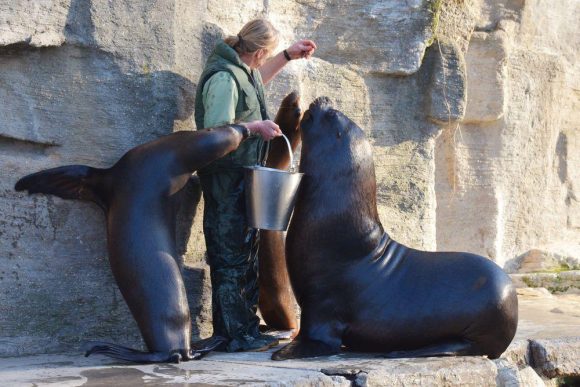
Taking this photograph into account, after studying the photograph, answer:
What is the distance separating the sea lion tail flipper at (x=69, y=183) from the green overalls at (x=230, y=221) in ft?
1.89

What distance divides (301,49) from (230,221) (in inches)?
43.5

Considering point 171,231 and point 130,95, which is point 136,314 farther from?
point 130,95

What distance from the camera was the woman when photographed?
5.35m

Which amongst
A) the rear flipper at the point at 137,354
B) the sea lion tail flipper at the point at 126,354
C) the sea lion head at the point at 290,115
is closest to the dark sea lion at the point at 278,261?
the sea lion head at the point at 290,115

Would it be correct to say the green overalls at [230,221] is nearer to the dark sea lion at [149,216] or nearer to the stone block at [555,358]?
the dark sea lion at [149,216]

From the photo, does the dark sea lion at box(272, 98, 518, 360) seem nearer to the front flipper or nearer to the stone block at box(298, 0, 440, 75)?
the front flipper

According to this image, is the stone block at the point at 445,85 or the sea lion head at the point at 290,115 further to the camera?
the stone block at the point at 445,85

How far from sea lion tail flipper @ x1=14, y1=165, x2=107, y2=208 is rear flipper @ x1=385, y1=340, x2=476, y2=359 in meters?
1.72

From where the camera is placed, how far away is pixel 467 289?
508cm

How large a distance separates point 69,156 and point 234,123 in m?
0.91

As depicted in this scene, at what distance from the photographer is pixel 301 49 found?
5750mm

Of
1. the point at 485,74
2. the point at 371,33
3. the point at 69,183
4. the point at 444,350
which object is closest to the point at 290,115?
the point at 371,33

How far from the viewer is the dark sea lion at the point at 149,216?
489cm

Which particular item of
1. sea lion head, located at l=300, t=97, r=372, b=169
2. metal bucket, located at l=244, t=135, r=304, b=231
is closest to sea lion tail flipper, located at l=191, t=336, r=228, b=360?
metal bucket, located at l=244, t=135, r=304, b=231
